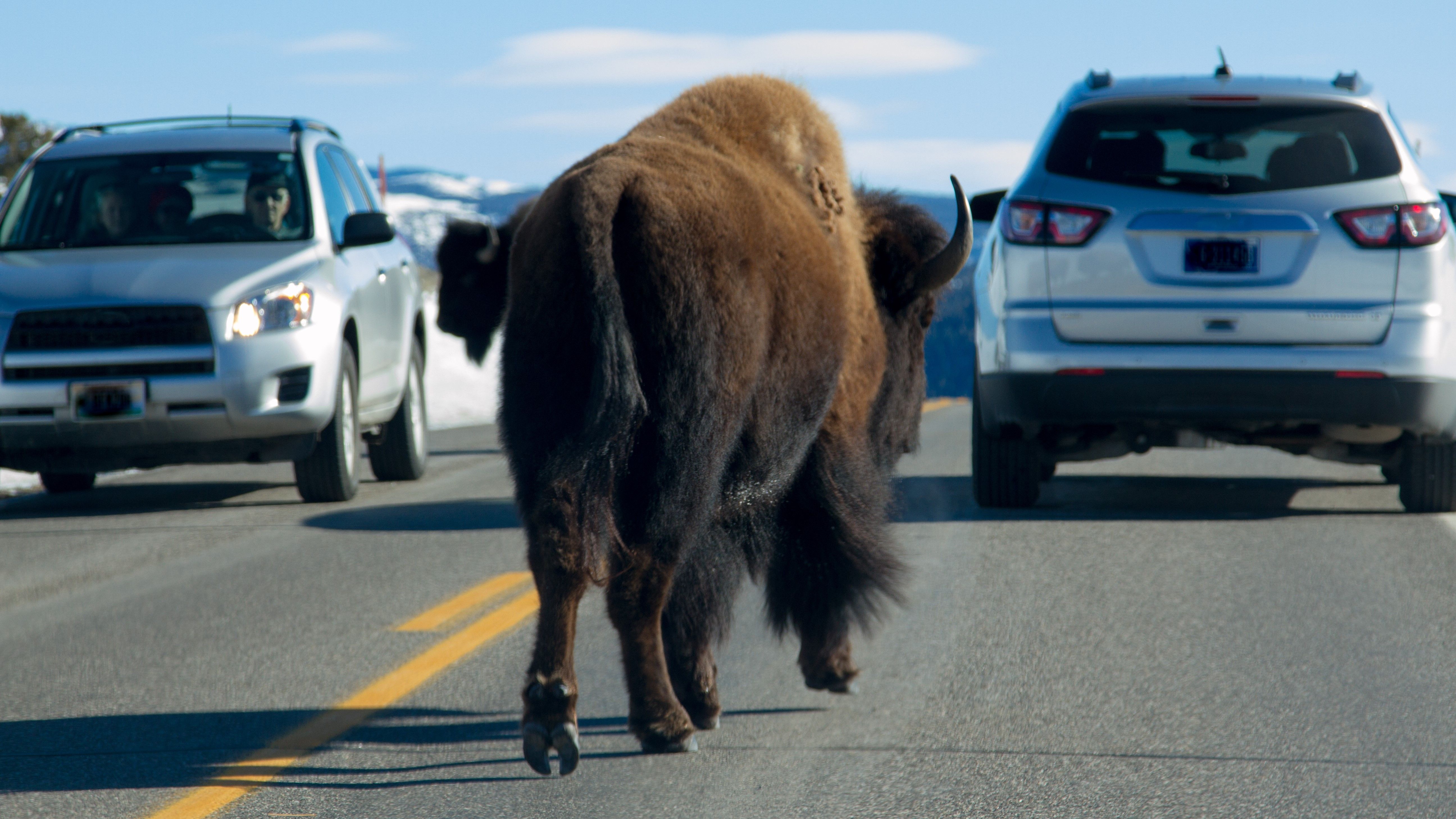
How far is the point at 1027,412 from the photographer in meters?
7.22

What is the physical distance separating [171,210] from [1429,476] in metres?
6.90

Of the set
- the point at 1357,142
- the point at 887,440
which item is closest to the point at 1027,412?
the point at 1357,142

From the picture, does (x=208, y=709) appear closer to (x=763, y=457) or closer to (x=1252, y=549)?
(x=763, y=457)

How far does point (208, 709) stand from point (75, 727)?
1.15 feet

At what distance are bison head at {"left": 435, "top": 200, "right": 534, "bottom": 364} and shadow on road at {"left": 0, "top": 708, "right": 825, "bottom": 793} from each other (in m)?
1.08

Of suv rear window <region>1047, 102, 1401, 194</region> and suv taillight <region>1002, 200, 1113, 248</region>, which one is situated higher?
suv rear window <region>1047, 102, 1401, 194</region>

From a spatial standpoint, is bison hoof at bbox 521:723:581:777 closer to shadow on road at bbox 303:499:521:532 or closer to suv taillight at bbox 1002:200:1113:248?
suv taillight at bbox 1002:200:1113:248

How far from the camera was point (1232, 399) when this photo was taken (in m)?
7.00

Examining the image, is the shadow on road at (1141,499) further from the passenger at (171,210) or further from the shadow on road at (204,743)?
the passenger at (171,210)

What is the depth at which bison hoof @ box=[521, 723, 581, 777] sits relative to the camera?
3441 millimetres

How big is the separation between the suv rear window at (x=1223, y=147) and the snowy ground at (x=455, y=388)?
838 centimetres

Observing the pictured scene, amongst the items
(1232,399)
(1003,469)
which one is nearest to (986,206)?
(1003,469)

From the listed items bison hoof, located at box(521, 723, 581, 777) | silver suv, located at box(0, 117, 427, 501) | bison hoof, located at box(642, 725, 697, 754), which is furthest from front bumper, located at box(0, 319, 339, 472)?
bison hoof, located at box(521, 723, 581, 777)

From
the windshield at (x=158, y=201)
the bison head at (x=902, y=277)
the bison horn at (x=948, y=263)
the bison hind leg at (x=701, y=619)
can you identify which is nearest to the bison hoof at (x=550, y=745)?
the bison hind leg at (x=701, y=619)
